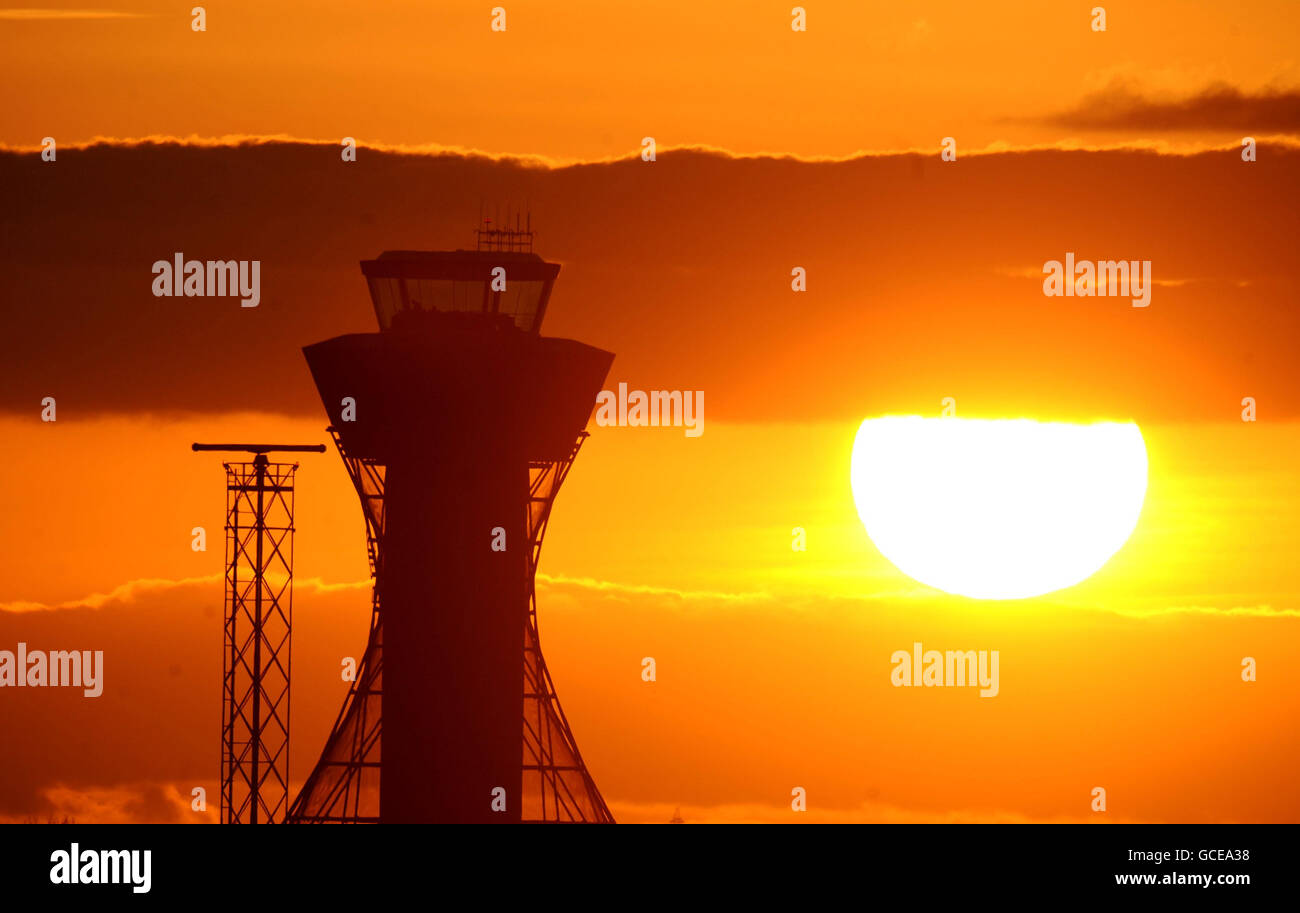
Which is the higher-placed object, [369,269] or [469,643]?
[369,269]
